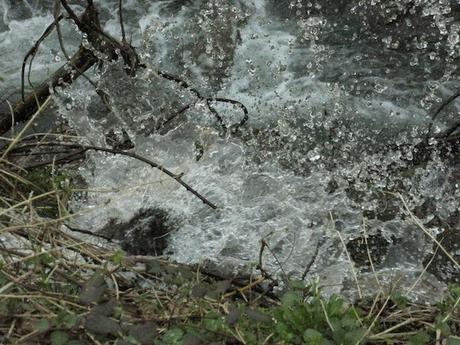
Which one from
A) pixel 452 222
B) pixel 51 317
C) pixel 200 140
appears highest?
pixel 51 317

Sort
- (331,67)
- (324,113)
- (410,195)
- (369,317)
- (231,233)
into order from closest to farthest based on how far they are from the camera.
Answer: (369,317)
(231,233)
(410,195)
(324,113)
(331,67)

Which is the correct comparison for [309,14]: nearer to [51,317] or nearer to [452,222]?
[452,222]

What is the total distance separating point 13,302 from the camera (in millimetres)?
2182

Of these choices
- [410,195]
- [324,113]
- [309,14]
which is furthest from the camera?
[309,14]

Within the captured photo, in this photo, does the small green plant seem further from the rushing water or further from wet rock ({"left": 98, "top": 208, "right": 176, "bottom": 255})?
wet rock ({"left": 98, "top": 208, "right": 176, "bottom": 255})

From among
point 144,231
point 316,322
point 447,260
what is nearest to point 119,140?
point 144,231

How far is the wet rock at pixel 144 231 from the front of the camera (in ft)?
11.5

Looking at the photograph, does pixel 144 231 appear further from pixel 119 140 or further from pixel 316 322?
pixel 316 322

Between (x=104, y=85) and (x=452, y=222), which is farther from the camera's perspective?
(x=104, y=85)

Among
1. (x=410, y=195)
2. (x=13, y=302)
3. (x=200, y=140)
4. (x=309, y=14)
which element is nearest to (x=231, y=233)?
(x=200, y=140)

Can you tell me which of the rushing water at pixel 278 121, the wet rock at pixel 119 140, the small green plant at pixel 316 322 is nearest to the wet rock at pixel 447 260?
the rushing water at pixel 278 121

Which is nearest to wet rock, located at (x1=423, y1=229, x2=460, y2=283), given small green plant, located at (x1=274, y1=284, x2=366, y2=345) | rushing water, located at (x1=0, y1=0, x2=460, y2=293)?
rushing water, located at (x1=0, y1=0, x2=460, y2=293)

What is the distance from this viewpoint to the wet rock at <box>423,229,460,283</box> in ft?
11.0

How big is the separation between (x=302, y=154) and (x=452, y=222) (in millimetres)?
883
